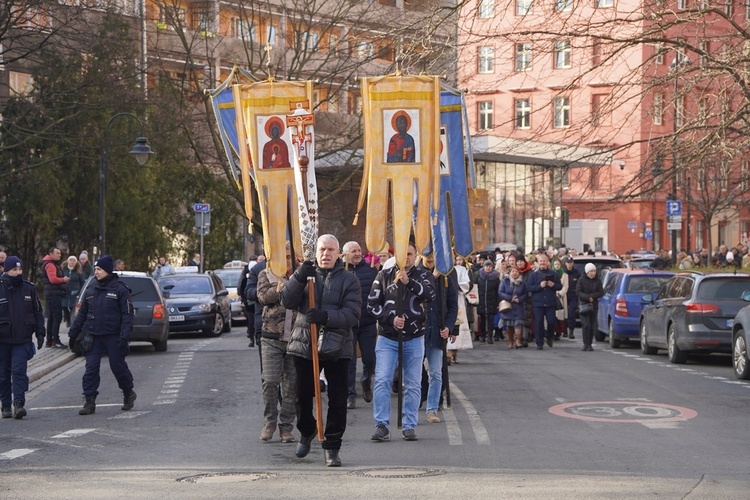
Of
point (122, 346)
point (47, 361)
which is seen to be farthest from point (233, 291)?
point (122, 346)

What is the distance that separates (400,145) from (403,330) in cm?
235

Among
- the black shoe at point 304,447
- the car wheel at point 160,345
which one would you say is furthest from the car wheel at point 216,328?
the black shoe at point 304,447

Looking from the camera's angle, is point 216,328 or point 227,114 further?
point 216,328

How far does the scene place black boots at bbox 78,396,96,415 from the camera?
15266 mm

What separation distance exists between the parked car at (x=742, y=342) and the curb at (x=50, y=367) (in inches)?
398

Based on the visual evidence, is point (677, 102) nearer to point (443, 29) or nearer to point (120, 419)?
point (443, 29)

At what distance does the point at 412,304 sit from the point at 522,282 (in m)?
14.3

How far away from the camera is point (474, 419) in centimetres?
1387

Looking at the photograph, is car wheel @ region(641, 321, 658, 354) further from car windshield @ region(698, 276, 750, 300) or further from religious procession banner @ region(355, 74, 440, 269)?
religious procession banner @ region(355, 74, 440, 269)

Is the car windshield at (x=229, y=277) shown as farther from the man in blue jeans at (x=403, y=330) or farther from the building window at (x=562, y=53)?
the man in blue jeans at (x=403, y=330)

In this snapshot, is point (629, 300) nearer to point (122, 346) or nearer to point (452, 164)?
point (452, 164)

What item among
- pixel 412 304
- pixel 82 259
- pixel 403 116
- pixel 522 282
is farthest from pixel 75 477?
pixel 82 259

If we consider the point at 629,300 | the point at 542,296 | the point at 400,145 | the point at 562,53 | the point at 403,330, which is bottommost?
the point at 629,300

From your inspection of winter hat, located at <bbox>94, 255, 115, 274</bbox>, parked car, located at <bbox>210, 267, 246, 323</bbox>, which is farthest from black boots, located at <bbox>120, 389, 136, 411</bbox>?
parked car, located at <bbox>210, 267, 246, 323</bbox>
